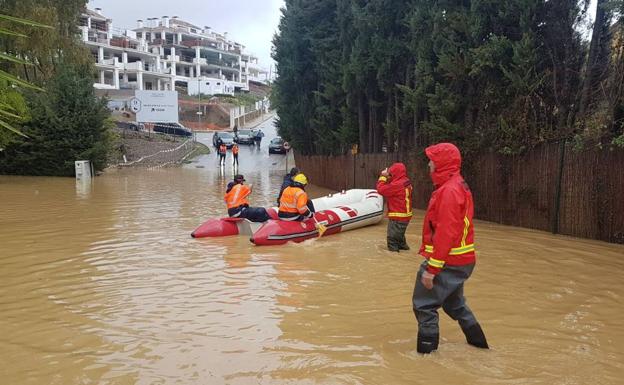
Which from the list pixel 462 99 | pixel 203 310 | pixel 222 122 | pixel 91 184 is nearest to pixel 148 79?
pixel 222 122

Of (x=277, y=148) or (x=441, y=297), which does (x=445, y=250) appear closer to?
(x=441, y=297)

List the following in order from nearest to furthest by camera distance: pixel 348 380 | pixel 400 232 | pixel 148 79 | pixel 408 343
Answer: pixel 348 380 < pixel 408 343 < pixel 400 232 < pixel 148 79

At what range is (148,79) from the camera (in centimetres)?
7562

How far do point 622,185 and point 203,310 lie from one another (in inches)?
286

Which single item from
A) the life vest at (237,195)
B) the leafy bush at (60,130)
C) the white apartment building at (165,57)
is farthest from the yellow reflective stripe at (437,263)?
the white apartment building at (165,57)

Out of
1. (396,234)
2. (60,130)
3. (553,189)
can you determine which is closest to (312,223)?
(396,234)

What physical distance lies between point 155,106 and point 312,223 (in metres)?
36.4

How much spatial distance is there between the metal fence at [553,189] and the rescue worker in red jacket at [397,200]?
3.51 metres

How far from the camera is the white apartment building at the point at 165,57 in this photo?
70500 mm

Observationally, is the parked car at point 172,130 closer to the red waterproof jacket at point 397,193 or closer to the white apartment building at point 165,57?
the white apartment building at point 165,57

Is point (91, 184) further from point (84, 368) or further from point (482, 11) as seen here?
point (84, 368)

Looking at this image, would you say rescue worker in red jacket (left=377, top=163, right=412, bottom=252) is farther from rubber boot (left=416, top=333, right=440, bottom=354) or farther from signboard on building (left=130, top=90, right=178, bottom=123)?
signboard on building (left=130, top=90, right=178, bottom=123)

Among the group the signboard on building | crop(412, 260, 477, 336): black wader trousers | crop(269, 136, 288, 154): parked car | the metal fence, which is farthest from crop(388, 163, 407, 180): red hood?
the signboard on building

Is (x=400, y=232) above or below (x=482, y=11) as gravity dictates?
below
